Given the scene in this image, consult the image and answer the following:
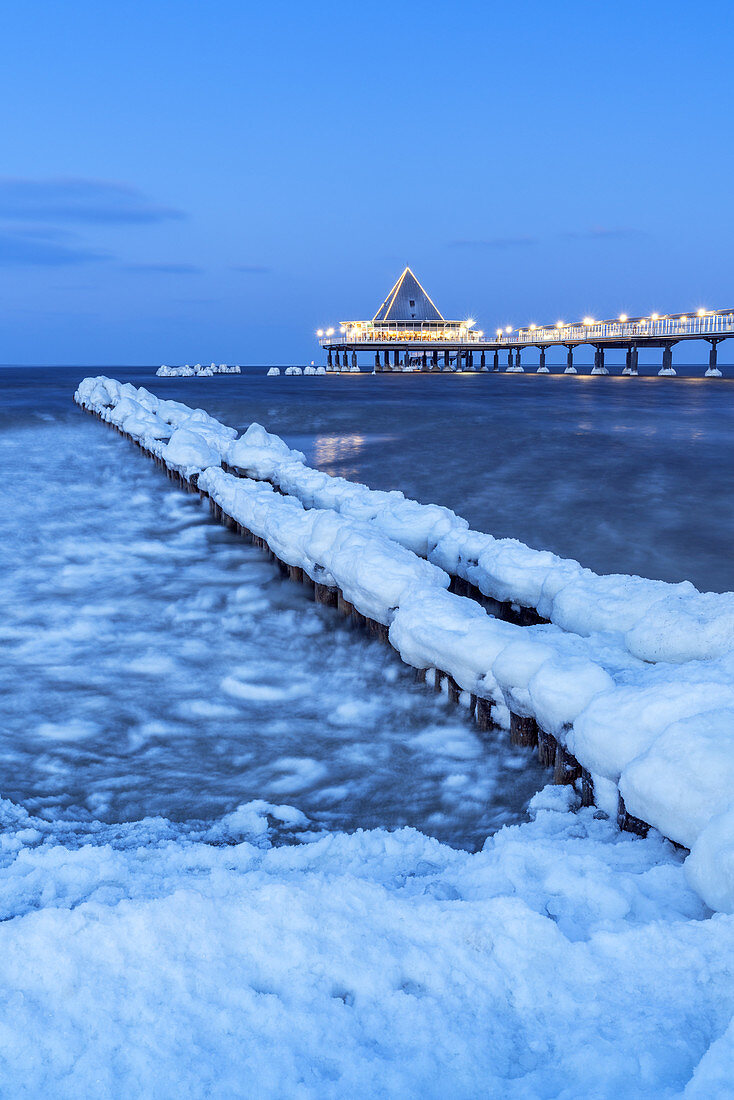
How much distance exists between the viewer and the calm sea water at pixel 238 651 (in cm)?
436

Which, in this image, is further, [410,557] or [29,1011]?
[410,557]

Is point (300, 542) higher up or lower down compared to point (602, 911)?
higher up

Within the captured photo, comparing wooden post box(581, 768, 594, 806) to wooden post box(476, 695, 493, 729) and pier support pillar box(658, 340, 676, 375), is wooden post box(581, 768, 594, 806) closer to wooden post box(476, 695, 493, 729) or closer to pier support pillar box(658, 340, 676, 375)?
wooden post box(476, 695, 493, 729)

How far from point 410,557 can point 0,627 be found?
3736mm

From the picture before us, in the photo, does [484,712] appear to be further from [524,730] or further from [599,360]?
[599,360]

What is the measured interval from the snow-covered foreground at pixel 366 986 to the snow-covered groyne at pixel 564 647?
40 cm

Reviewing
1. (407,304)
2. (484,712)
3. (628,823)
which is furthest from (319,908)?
(407,304)

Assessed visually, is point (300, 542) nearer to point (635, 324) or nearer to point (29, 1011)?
point (29, 1011)

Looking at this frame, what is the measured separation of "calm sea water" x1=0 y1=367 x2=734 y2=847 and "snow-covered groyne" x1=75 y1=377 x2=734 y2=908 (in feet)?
1.40

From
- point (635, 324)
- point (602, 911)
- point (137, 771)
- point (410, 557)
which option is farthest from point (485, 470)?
point (635, 324)

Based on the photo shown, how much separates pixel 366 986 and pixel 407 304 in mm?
85887

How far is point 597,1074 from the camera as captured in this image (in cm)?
205

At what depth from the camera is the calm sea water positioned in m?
4.36

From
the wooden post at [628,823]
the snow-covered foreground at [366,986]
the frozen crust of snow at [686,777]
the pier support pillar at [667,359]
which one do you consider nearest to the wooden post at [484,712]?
the wooden post at [628,823]
